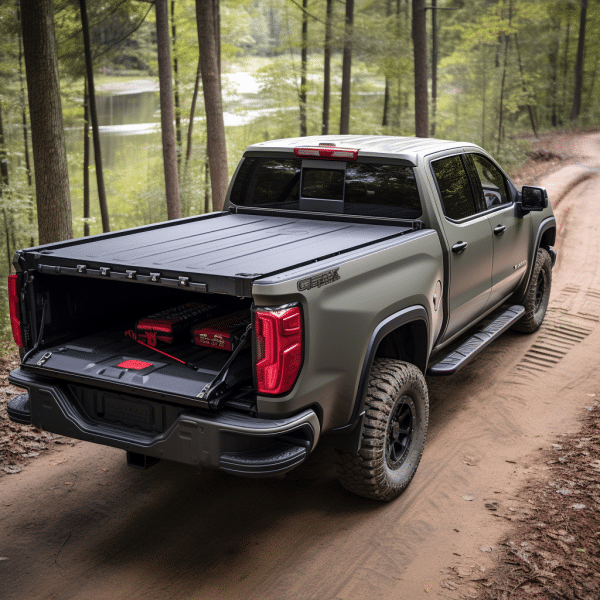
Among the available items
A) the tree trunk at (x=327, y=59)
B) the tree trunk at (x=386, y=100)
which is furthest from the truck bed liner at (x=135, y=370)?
the tree trunk at (x=386, y=100)

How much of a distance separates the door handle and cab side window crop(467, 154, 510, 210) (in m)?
1.00

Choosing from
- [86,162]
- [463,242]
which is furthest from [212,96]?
[86,162]

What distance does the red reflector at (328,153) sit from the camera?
4871mm

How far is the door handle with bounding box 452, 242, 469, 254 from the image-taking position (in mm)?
4746

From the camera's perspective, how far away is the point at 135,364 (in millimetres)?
3600

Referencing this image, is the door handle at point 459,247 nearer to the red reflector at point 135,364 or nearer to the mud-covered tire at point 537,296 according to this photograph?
the mud-covered tire at point 537,296

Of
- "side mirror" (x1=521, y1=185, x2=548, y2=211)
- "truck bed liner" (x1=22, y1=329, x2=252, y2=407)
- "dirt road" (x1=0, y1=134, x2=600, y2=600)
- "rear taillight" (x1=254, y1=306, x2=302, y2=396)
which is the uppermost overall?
"side mirror" (x1=521, y1=185, x2=548, y2=211)

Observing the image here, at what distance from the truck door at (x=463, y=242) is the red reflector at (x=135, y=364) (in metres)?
2.32

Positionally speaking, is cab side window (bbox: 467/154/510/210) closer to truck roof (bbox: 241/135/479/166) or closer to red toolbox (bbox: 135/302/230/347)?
truck roof (bbox: 241/135/479/166)

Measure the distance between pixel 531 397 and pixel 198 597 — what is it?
12.2 feet

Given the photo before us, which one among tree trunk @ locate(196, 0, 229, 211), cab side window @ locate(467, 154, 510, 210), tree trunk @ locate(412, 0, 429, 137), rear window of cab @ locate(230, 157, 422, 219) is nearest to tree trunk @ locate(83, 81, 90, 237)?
tree trunk @ locate(196, 0, 229, 211)

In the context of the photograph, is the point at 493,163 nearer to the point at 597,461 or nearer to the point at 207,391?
the point at 597,461

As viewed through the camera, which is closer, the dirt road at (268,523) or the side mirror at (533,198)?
the dirt road at (268,523)

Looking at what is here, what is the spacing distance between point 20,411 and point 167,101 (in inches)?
539
